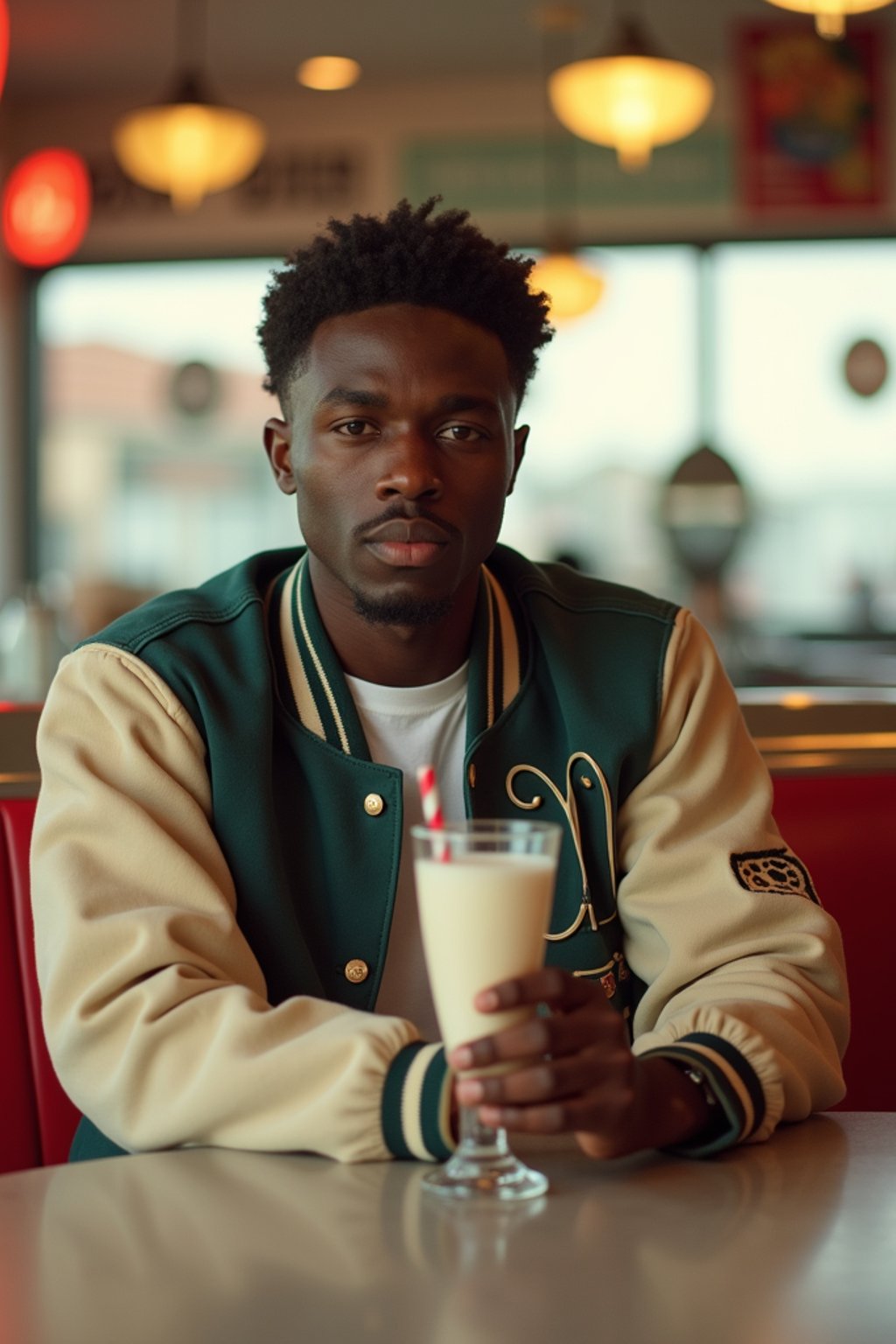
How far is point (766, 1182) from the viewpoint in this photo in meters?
1.17

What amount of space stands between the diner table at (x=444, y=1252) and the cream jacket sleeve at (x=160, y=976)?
0.12 feet

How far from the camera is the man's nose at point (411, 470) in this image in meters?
1.57

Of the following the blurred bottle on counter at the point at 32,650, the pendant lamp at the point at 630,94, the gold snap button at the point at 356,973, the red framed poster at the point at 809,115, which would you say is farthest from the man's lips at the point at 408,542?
the red framed poster at the point at 809,115

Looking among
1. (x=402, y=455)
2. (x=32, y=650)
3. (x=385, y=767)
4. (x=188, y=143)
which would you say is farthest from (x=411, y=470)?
(x=188, y=143)

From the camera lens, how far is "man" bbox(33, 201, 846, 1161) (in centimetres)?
133

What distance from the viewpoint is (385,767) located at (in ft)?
5.38

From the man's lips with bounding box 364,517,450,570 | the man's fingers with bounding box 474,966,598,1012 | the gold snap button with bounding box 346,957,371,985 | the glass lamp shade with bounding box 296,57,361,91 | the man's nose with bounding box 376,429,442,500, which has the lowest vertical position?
the gold snap button with bounding box 346,957,371,985

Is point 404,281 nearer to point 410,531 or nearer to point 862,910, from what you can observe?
point 410,531

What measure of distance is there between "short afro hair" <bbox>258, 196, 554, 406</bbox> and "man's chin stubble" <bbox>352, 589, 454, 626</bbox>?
0.25 meters

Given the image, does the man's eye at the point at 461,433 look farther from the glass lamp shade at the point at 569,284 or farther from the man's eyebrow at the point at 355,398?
the glass lamp shade at the point at 569,284

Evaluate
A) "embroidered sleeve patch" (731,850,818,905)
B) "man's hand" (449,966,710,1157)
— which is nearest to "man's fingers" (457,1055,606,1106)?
"man's hand" (449,966,710,1157)

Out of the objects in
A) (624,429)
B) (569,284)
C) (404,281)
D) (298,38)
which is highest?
(298,38)

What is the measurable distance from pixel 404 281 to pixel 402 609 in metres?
0.32

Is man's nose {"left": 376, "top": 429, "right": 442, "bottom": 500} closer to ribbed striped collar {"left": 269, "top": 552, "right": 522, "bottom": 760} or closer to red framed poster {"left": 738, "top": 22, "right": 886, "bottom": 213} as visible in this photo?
ribbed striped collar {"left": 269, "top": 552, "right": 522, "bottom": 760}
